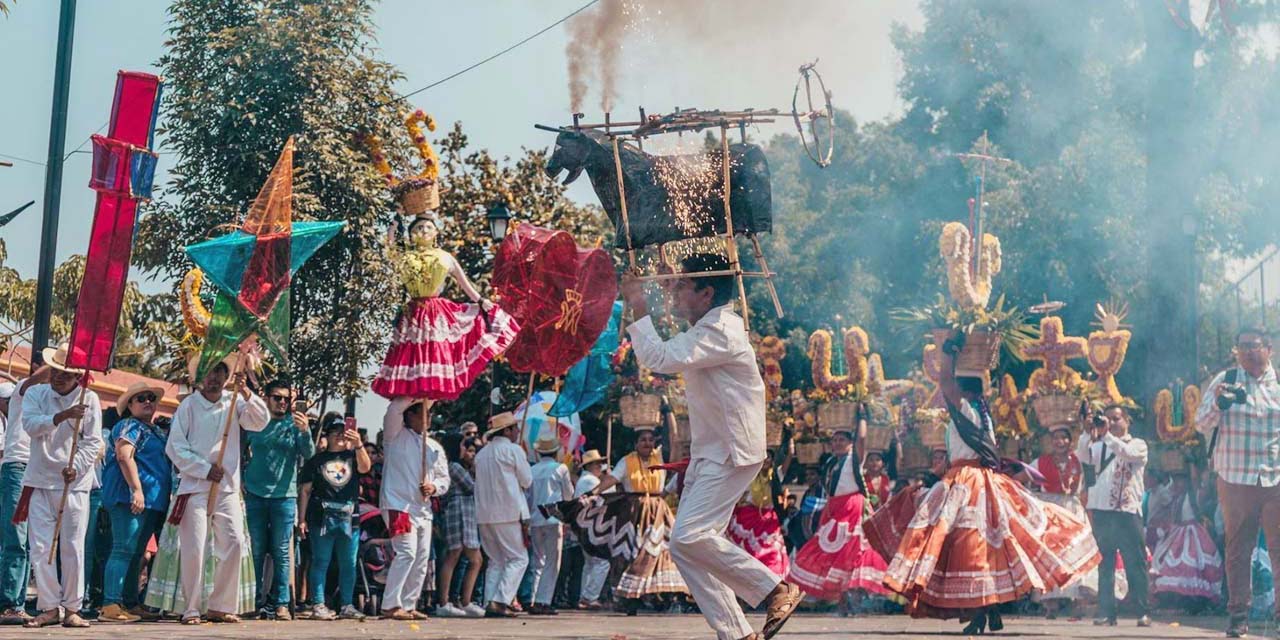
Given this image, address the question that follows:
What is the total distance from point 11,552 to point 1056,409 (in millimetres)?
11386

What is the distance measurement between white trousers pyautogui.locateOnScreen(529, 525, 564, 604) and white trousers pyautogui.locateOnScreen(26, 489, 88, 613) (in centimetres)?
635

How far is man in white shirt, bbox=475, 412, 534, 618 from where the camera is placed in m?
15.9

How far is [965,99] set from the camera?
36.9 metres

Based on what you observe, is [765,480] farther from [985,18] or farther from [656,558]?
[985,18]

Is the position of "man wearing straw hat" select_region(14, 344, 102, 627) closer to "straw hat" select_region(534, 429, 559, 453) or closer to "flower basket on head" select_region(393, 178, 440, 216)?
"flower basket on head" select_region(393, 178, 440, 216)

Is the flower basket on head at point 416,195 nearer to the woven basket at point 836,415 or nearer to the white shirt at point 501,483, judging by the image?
the white shirt at point 501,483

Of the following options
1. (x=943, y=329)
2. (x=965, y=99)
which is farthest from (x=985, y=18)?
(x=943, y=329)

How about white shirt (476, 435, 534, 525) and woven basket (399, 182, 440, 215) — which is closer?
woven basket (399, 182, 440, 215)

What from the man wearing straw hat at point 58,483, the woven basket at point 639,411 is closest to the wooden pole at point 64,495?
the man wearing straw hat at point 58,483

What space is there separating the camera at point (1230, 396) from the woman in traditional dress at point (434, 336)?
18.3ft

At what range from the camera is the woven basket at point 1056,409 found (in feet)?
61.9

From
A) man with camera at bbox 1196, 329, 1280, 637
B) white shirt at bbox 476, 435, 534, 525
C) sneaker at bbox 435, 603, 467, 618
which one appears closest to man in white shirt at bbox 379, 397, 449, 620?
sneaker at bbox 435, 603, 467, 618

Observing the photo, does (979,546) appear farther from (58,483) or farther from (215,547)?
(58,483)

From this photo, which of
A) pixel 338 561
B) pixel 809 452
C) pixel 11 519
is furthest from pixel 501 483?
pixel 11 519
